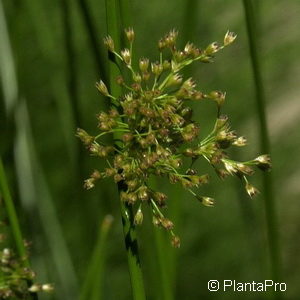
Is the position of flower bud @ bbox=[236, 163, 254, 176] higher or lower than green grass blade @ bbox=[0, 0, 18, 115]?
lower

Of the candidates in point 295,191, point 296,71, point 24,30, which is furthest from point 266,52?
point 24,30

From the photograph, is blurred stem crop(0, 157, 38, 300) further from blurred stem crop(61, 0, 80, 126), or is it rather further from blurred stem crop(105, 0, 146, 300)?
blurred stem crop(61, 0, 80, 126)

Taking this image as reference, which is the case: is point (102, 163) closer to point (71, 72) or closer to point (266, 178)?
point (71, 72)

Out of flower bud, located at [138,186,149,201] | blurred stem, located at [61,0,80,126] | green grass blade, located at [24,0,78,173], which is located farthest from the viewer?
green grass blade, located at [24,0,78,173]

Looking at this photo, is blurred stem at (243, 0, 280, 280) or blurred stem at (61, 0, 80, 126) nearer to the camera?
blurred stem at (243, 0, 280, 280)

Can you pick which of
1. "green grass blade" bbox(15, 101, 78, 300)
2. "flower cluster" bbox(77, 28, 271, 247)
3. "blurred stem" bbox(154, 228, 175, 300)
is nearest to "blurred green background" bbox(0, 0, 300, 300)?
"green grass blade" bbox(15, 101, 78, 300)

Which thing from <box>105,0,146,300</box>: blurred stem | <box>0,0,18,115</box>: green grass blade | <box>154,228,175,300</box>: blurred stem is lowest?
<box>154,228,175,300</box>: blurred stem

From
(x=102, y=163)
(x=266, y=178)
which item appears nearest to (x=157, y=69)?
(x=266, y=178)

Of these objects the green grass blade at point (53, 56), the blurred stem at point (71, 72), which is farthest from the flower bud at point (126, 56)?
the green grass blade at point (53, 56)

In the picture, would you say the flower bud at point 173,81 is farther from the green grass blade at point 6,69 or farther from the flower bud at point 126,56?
the green grass blade at point 6,69

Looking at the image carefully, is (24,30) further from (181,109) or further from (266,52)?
(181,109)
